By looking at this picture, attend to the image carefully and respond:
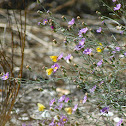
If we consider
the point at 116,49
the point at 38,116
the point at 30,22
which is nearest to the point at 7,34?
the point at 30,22

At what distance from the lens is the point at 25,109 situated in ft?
7.15

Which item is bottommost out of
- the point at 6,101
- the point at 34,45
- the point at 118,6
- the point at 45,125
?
the point at 45,125

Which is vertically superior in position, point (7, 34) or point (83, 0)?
point (83, 0)

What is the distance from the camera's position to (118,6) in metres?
1.31

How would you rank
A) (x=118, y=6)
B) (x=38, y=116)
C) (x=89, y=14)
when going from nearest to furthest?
(x=118, y=6) < (x=38, y=116) < (x=89, y=14)

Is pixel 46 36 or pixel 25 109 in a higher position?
pixel 46 36

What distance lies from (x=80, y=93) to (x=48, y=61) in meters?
0.73

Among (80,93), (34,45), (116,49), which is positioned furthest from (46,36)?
(116,49)

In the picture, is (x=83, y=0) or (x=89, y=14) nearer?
(x=89, y=14)

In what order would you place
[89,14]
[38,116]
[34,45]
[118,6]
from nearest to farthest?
[118,6] < [38,116] < [34,45] < [89,14]

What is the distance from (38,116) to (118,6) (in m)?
1.11

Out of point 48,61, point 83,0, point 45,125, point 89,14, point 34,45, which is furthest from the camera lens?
point 83,0

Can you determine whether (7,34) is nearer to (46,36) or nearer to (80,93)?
(46,36)

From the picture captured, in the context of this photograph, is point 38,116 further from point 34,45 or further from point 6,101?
point 34,45
